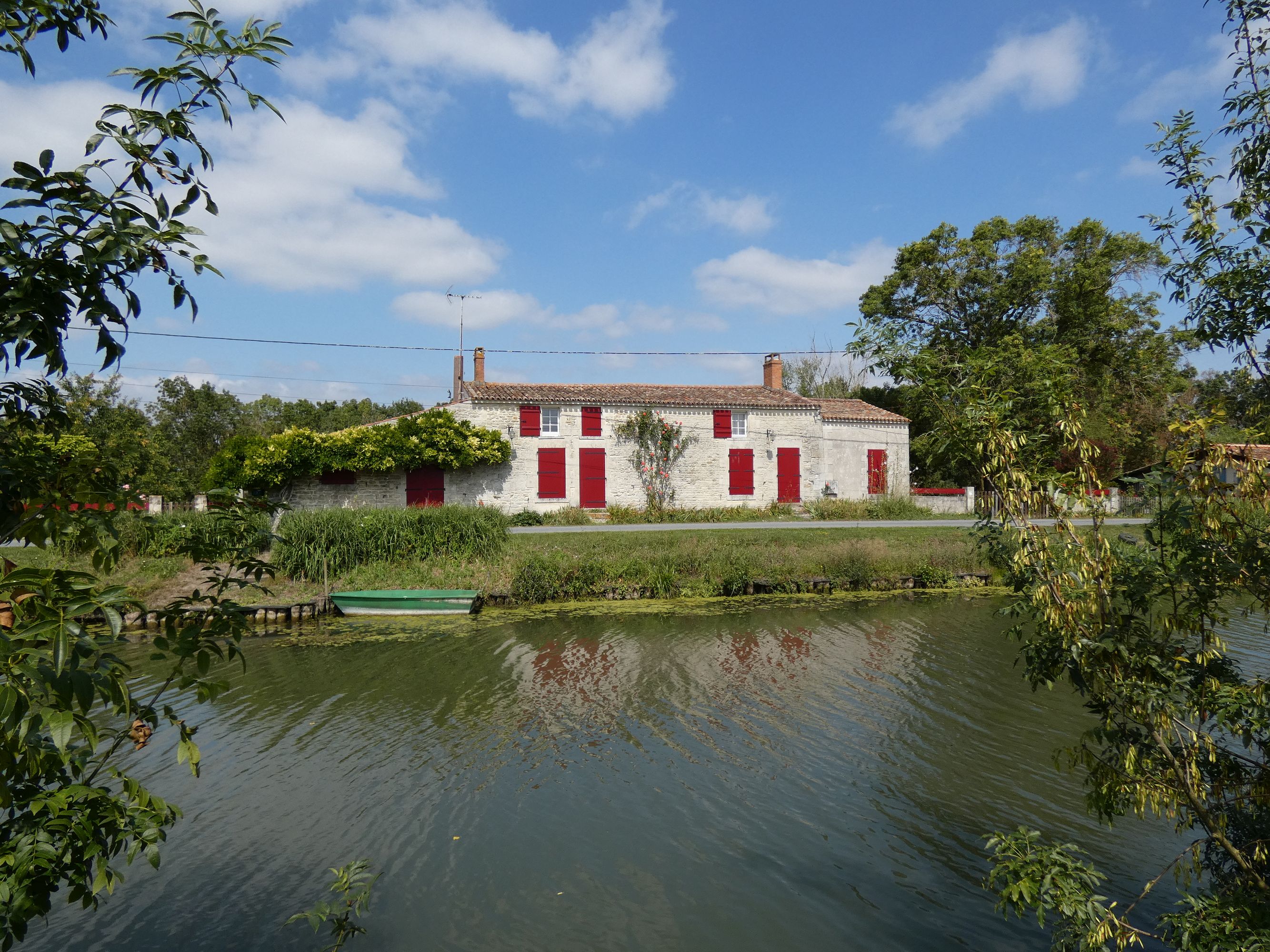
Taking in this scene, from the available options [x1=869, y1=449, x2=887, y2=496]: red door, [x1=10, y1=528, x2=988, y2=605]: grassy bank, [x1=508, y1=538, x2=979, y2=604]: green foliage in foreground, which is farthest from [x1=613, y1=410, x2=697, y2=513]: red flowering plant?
[x1=508, y1=538, x2=979, y2=604]: green foliage in foreground

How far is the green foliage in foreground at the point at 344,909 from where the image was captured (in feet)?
15.9

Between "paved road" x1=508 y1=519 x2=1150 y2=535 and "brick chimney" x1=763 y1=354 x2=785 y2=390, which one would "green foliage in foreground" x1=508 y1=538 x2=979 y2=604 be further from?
"brick chimney" x1=763 y1=354 x2=785 y2=390

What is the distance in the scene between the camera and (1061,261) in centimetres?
2981

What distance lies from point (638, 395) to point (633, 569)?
462 inches

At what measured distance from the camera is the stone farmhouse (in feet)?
87.4

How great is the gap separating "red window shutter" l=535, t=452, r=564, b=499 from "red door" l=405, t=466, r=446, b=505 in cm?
345

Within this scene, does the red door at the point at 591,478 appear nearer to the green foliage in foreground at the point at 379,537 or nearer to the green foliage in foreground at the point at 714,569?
the green foliage in foreground at the point at 379,537

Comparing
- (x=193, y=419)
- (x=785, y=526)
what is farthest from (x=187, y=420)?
(x=785, y=526)

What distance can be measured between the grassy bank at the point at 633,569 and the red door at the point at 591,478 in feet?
24.0

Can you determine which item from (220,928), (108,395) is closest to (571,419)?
(108,395)

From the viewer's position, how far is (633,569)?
1862cm

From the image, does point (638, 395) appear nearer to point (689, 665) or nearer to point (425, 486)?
point (425, 486)

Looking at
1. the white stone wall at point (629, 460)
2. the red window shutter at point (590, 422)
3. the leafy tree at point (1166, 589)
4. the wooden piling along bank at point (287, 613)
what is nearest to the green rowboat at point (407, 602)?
the wooden piling along bank at point (287, 613)

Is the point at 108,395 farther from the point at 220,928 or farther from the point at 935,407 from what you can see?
the point at 935,407
